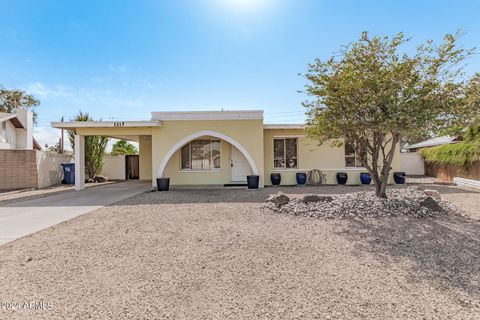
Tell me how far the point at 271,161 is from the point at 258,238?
8.52 metres

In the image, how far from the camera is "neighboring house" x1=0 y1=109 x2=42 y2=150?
1727cm

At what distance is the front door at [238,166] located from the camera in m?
13.1

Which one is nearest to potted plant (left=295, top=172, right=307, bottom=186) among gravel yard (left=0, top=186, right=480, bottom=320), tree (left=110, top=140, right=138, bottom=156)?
gravel yard (left=0, top=186, right=480, bottom=320)

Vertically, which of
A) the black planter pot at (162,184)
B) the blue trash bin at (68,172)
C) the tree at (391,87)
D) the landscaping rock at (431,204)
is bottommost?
the landscaping rock at (431,204)

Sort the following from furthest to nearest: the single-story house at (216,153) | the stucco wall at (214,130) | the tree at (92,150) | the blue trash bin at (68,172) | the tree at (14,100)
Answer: the tree at (14,100), the tree at (92,150), the blue trash bin at (68,172), the single-story house at (216,153), the stucco wall at (214,130)

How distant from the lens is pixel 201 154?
43.4ft

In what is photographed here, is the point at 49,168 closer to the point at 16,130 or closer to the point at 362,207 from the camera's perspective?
the point at 16,130

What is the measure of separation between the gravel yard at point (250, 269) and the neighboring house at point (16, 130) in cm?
1699

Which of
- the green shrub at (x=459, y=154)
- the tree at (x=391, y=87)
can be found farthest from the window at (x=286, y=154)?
the green shrub at (x=459, y=154)

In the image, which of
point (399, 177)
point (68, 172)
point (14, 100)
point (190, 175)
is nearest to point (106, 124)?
point (190, 175)

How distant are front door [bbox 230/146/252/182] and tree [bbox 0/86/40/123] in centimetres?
2719

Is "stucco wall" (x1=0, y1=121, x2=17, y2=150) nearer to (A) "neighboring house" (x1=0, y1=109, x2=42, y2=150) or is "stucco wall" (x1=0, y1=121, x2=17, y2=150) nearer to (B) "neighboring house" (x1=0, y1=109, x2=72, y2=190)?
(A) "neighboring house" (x1=0, y1=109, x2=42, y2=150)

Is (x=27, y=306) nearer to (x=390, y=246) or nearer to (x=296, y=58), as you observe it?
(x=390, y=246)

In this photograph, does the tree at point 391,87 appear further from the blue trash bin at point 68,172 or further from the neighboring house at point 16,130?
the neighboring house at point 16,130
